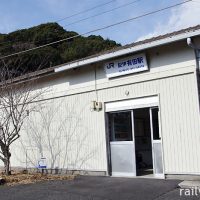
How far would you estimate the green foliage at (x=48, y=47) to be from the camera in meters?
29.3

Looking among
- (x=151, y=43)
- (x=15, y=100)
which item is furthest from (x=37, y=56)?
(x=151, y=43)

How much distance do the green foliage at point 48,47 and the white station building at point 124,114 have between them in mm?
11729

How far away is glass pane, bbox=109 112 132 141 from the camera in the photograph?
559 inches

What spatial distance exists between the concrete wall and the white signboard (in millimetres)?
180

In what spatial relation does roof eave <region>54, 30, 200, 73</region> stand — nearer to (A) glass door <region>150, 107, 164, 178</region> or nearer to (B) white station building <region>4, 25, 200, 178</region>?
(B) white station building <region>4, 25, 200, 178</region>

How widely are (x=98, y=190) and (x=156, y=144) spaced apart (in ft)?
8.62

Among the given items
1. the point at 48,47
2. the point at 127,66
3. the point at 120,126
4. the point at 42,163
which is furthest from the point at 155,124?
the point at 48,47

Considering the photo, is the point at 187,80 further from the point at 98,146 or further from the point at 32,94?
the point at 32,94

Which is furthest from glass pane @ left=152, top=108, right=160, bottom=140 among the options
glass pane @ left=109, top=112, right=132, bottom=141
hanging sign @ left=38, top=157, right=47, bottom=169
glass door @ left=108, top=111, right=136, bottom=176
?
hanging sign @ left=38, top=157, right=47, bottom=169

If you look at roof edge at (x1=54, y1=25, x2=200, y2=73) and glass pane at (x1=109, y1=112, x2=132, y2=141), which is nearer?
roof edge at (x1=54, y1=25, x2=200, y2=73)

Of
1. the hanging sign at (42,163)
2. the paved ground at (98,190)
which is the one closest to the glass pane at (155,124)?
the paved ground at (98,190)

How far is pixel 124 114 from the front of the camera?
14352 mm

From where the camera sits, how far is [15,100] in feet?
59.4

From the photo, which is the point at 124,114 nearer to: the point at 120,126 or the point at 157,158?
the point at 120,126
